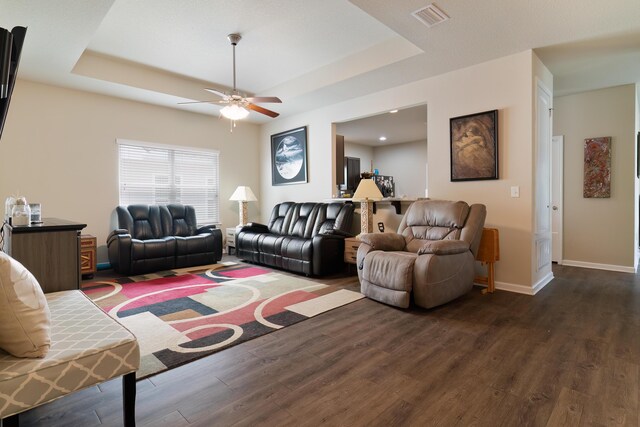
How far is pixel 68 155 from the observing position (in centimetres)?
484

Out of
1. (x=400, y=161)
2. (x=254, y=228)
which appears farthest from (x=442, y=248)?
(x=400, y=161)

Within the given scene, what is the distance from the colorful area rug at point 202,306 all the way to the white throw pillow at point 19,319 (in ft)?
2.91

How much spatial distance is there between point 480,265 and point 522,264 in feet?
1.51

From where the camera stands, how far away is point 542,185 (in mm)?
4070

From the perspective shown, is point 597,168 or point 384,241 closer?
point 384,241

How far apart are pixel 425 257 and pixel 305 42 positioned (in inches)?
113

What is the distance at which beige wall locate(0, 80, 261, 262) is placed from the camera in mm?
4457

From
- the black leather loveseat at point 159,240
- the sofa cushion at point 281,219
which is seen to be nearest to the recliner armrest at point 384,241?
the sofa cushion at point 281,219

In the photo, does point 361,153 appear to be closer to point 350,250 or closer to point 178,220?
point 350,250

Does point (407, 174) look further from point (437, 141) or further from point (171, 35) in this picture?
point (171, 35)

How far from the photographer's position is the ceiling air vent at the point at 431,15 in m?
2.82

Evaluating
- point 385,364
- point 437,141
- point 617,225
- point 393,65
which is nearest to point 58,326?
point 385,364

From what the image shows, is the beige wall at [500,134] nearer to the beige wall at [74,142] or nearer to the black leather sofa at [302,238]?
the black leather sofa at [302,238]

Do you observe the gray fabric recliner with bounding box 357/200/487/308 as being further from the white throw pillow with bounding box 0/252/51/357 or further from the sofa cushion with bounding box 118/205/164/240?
the sofa cushion with bounding box 118/205/164/240
